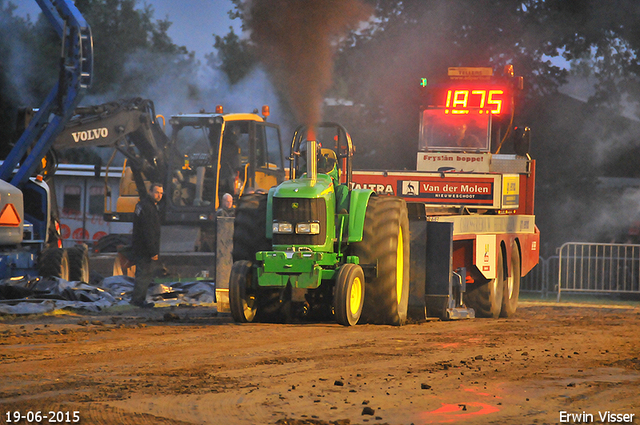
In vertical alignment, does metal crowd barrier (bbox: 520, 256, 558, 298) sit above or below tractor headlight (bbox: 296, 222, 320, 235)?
below

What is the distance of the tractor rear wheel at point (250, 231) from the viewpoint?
11805 millimetres

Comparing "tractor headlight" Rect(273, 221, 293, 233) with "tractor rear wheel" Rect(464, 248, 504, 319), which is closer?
"tractor headlight" Rect(273, 221, 293, 233)

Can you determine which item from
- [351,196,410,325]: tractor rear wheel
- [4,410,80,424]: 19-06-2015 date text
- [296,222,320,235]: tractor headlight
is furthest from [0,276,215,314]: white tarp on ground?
Answer: [4,410,80,424]: 19-06-2015 date text

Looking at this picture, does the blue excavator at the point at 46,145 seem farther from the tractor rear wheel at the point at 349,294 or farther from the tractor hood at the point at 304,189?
the tractor rear wheel at the point at 349,294

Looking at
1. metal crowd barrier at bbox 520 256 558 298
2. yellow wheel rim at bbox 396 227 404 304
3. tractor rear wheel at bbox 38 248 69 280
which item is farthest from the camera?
metal crowd barrier at bbox 520 256 558 298

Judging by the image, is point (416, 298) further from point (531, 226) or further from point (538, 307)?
point (538, 307)

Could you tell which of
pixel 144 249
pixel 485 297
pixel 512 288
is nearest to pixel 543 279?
pixel 512 288

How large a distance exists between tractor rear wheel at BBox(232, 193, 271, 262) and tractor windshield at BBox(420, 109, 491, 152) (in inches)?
242

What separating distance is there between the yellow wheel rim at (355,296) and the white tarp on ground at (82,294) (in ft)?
11.1

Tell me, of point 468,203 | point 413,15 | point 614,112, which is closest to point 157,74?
point 413,15

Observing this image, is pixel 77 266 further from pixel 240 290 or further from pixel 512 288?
pixel 512 288

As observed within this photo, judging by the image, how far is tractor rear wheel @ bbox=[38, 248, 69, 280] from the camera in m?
14.5

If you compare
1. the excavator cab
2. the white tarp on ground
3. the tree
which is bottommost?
the white tarp on ground

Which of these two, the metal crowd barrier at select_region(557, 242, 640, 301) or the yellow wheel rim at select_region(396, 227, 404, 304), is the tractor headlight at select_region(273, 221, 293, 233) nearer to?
the yellow wheel rim at select_region(396, 227, 404, 304)
